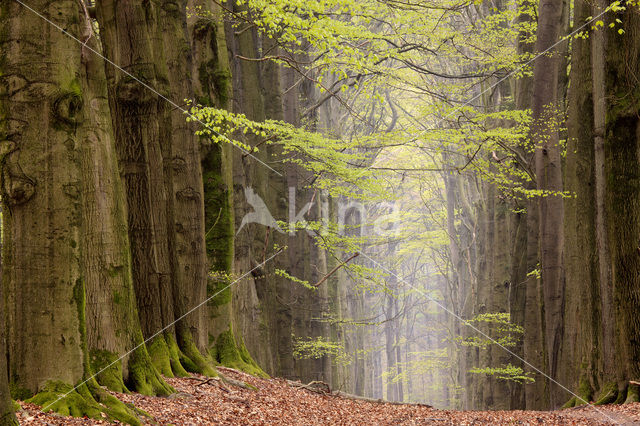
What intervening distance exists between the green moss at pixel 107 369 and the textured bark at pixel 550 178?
7.99 m

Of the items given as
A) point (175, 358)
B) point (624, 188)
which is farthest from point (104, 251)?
point (624, 188)

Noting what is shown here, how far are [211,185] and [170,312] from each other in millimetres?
2674

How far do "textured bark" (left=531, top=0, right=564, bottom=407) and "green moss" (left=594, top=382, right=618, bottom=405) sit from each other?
8.86ft

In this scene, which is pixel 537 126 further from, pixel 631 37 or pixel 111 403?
pixel 111 403

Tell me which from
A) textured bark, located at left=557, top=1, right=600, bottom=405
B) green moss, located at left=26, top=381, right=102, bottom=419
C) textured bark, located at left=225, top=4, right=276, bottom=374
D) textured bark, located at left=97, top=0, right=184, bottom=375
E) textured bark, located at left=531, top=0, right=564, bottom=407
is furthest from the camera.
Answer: textured bark, located at left=225, top=4, right=276, bottom=374

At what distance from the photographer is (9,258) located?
451cm

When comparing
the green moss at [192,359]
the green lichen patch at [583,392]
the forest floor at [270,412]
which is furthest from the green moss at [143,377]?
the green lichen patch at [583,392]

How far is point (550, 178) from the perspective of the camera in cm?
1152

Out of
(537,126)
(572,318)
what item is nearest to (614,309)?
(572,318)

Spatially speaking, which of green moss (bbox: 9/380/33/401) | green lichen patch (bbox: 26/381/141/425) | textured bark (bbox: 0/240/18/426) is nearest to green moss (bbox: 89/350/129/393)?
green lichen patch (bbox: 26/381/141/425)

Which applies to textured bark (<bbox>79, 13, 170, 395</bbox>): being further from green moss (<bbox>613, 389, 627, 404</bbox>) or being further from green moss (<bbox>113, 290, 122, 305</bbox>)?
green moss (<bbox>613, 389, 627, 404</bbox>)

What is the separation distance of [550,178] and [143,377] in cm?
851

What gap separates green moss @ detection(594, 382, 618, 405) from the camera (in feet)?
26.1

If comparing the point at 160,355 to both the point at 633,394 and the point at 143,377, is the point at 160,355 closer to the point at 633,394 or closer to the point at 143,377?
the point at 143,377
